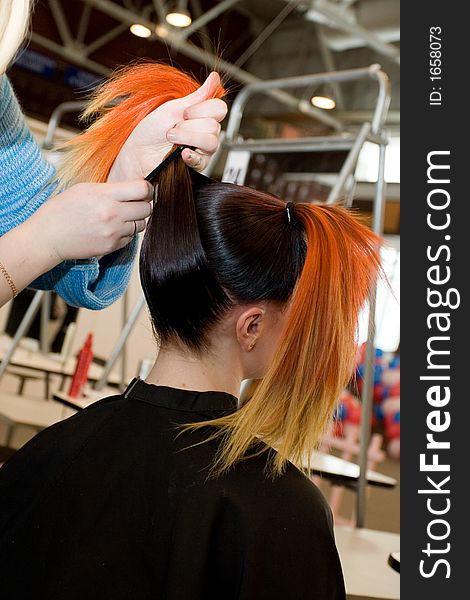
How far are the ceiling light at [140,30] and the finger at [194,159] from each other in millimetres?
6545

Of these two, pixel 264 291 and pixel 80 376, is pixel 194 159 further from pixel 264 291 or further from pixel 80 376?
pixel 80 376

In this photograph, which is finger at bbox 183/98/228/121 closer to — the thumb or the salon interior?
the thumb

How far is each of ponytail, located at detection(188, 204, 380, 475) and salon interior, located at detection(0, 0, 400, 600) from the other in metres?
0.08

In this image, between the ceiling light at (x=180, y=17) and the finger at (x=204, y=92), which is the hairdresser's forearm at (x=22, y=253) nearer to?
the finger at (x=204, y=92)

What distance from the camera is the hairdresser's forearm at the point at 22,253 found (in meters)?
1.04

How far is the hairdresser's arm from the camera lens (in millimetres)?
1038

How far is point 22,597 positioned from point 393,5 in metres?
7.19

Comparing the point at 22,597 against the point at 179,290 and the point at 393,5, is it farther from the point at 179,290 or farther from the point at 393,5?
the point at 393,5

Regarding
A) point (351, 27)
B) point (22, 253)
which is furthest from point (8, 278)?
point (351, 27)

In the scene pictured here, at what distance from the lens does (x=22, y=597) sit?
1122mm

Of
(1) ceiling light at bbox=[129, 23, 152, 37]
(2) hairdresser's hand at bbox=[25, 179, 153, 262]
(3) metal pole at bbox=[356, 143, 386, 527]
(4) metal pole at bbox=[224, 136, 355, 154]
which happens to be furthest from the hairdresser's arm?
(1) ceiling light at bbox=[129, 23, 152, 37]

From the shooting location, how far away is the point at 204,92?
1.20 m

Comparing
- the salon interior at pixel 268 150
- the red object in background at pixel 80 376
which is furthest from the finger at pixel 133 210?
the red object in background at pixel 80 376

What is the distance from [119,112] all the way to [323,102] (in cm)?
763
